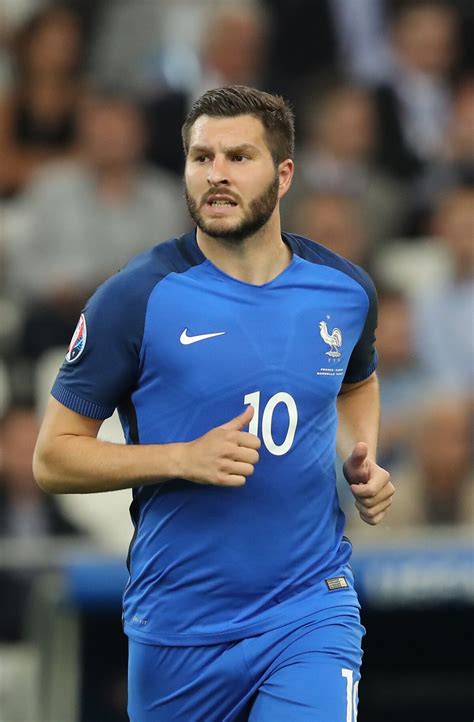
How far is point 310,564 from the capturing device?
3.92 metres

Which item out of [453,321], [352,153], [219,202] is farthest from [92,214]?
[219,202]

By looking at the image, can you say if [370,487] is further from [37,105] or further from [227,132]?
[37,105]

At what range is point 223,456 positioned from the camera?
11.8 feet

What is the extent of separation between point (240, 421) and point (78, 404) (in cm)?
46

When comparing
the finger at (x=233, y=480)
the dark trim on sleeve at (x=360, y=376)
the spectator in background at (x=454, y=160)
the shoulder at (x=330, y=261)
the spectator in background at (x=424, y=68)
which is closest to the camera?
the finger at (x=233, y=480)

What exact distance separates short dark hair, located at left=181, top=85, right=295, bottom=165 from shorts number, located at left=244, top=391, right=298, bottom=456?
0.67 metres

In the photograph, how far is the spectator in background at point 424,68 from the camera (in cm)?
995

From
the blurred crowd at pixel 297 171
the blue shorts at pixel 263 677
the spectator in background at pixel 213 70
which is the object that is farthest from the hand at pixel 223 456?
the spectator in background at pixel 213 70

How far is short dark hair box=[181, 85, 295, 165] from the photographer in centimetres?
392

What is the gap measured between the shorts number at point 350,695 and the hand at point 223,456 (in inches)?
24.8

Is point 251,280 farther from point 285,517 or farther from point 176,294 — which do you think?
point 285,517

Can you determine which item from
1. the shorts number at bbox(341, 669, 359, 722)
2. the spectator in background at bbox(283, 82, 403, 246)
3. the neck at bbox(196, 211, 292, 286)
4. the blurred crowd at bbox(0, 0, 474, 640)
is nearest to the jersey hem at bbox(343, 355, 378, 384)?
the neck at bbox(196, 211, 292, 286)

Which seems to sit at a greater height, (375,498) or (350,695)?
(375,498)

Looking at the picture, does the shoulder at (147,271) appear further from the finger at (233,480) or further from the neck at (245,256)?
the finger at (233,480)
